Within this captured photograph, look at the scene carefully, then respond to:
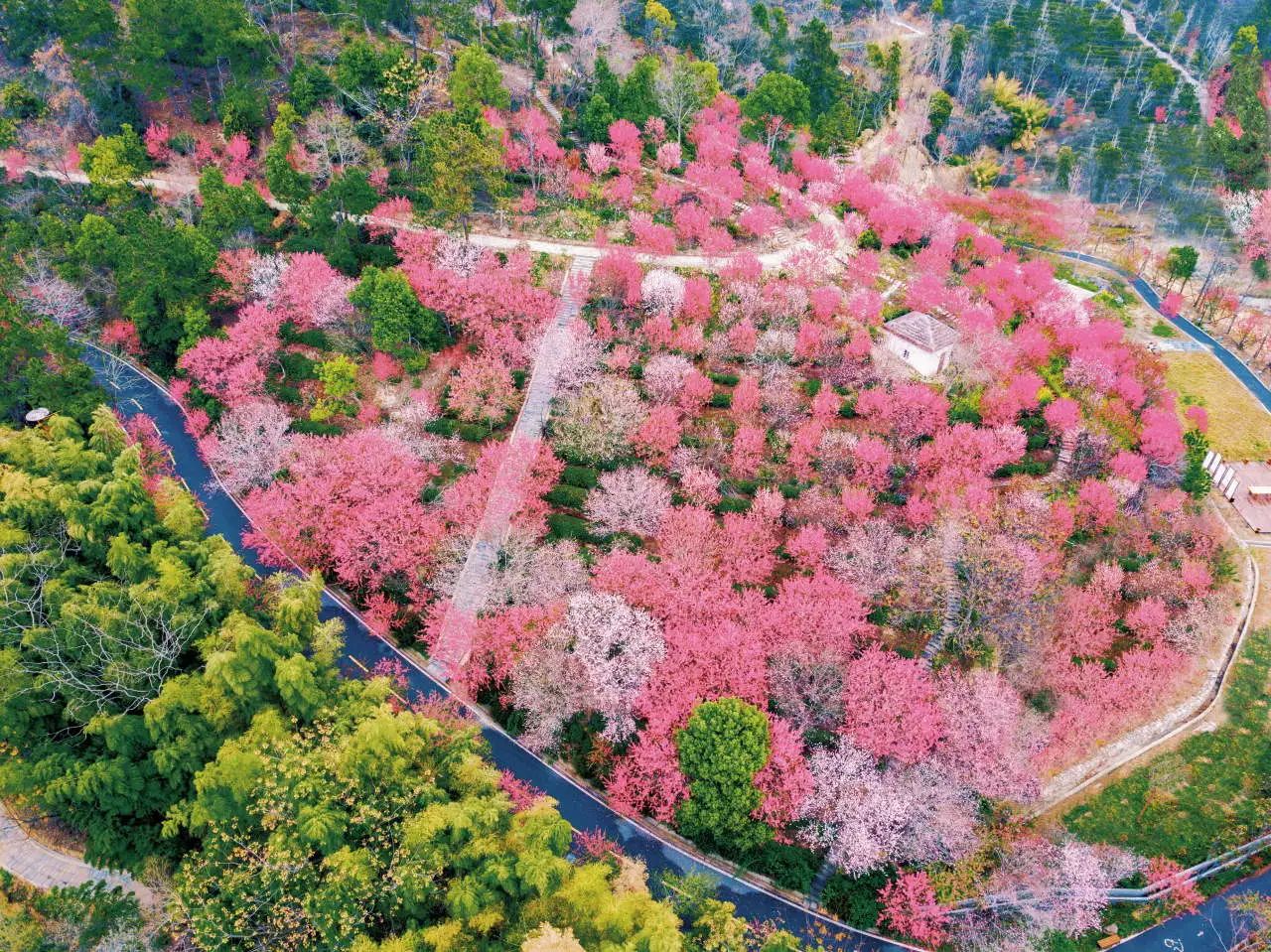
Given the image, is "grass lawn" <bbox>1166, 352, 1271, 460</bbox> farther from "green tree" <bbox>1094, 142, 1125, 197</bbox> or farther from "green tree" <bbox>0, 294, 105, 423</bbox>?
"green tree" <bbox>0, 294, 105, 423</bbox>

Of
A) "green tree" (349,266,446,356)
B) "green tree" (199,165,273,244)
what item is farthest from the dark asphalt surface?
"green tree" (199,165,273,244)

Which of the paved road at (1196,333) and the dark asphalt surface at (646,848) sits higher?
the paved road at (1196,333)

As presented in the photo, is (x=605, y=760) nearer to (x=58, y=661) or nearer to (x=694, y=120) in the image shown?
(x=58, y=661)

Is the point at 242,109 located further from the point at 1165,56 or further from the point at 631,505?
the point at 1165,56

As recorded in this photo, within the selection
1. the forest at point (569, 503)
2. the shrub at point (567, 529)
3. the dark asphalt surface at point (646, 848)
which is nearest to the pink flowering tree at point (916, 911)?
the forest at point (569, 503)

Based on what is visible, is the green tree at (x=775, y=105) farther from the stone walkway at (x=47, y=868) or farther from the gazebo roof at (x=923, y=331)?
the stone walkway at (x=47, y=868)

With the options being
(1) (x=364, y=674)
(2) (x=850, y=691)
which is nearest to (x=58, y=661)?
(1) (x=364, y=674)

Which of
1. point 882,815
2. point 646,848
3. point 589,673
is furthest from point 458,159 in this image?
point 882,815
